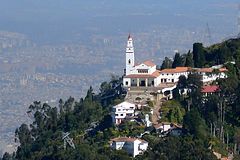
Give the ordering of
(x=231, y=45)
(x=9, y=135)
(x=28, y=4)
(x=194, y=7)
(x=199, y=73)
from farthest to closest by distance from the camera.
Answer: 1. (x=28, y=4)
2. (x=194, y=7)
3. (x=9, y=135)
4. (x=231, y=45)
5. (x=199, y=73)

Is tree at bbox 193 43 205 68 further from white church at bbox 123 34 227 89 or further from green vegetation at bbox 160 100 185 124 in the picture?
green vegetation at bbox 160 100 185 124

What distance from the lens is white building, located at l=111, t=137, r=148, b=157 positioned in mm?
47594

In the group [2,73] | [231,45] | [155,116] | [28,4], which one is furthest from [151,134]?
[28,4]

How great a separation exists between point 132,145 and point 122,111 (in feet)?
12.1

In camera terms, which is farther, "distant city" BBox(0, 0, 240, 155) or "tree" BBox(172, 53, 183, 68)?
"distant city" BBox(0, 0, 240, 155)

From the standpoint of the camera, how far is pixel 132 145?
47562mm

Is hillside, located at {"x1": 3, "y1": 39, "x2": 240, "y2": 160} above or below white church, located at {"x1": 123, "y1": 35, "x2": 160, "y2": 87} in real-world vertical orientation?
below

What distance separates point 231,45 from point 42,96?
54383mm

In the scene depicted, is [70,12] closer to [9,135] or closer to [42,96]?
[42,96]

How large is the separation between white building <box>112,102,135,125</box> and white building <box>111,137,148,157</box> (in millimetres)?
3152

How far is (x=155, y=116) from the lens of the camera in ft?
166

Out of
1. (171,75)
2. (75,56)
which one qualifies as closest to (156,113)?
(171,75)

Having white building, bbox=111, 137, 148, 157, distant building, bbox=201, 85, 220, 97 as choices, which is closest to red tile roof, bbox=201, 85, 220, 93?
distant building, bbox=201, 85, 220, 97

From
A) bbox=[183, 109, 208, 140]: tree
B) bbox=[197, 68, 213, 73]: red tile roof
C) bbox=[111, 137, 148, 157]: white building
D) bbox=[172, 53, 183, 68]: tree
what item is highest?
bbox=[172, 53, 183, 68]: tree
